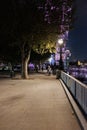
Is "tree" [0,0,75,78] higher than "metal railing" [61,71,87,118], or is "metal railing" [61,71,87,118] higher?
"tree" [0,0,75,78]

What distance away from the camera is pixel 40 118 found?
13.4 metres

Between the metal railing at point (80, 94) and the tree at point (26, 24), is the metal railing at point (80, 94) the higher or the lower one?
the lower one

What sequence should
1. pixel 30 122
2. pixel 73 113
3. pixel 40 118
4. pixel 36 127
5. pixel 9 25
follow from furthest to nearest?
pixel 9 25 → pixel 73 113 → pixel 40 118 → pixel 30 122 → pixel 36 127

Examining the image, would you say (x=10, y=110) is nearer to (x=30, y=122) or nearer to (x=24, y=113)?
(x=24, y=113)

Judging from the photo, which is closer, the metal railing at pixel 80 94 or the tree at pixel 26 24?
the metal railing at pixel 80 94

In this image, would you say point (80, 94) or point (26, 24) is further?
point (26, 24)

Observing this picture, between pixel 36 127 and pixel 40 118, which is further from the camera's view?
pixel 40 118

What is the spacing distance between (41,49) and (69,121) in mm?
36590

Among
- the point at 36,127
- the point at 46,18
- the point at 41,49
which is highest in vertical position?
the point at 46,18

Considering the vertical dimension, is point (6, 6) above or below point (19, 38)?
above

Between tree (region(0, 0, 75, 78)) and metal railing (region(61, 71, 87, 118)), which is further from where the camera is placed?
tree (region(0, 0, 75, 78))

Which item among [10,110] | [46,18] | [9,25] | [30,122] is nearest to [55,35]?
[46,18]

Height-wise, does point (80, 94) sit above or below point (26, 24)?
below

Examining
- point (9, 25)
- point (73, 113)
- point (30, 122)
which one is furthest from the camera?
point (9, 25)
